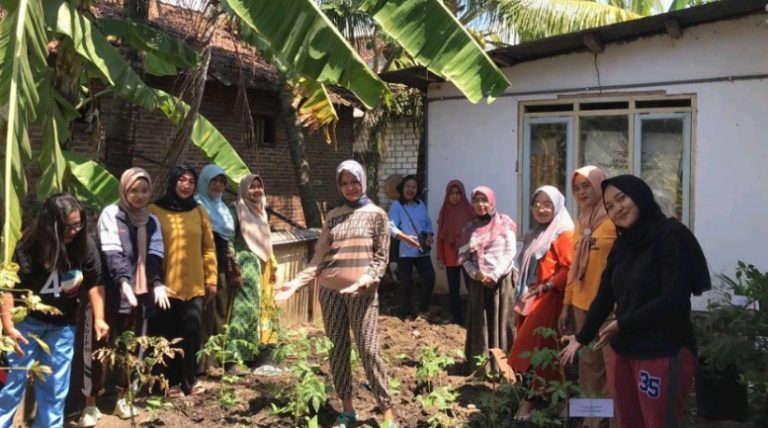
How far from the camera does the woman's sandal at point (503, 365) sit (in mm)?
5004

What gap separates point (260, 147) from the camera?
42.6 ft

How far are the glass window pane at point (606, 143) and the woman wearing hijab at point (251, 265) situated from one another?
4105mm

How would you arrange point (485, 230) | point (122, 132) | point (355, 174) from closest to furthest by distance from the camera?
point (355, 174)
point (485, 230)
point (122, 132)

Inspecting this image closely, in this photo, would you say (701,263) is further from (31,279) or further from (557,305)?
(31,279)

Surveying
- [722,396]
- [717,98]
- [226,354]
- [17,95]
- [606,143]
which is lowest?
[722,396]

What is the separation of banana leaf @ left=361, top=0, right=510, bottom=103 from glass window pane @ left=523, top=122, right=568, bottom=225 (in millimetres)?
4345

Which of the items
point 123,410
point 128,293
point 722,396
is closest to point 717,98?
point 722,396

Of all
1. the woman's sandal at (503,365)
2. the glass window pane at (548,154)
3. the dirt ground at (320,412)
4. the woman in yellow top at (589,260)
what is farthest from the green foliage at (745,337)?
the glass window pane at (548,154)

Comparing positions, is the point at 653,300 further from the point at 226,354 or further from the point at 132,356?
the point at 226,354

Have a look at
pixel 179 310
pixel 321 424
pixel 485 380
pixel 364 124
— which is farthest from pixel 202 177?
pixel 364 124

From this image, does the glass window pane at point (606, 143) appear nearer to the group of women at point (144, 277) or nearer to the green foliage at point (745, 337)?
the green foliage at point (745, 337)

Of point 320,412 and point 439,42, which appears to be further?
point 320,412

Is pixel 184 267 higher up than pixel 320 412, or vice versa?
pixel 184 267

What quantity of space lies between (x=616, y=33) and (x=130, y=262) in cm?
542
